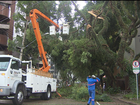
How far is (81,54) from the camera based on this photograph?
1543cm

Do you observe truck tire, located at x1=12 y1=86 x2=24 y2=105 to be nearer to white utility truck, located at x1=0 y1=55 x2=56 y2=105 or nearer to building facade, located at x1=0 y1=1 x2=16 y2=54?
white utility truck, located at x1=0 y1=55 x2=56 y2=105

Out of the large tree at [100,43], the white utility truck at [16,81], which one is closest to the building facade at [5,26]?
the large tree at [100,43]

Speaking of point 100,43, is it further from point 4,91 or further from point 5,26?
point 5,26

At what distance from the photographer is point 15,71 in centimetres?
955

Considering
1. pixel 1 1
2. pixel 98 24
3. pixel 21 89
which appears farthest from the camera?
pixel 1 1

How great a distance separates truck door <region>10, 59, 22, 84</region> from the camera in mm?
9122

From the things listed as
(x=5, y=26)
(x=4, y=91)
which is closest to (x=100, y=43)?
(x=4, y=91)

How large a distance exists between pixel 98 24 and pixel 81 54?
5.53 metres

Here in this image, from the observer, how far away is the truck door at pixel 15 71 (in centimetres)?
912

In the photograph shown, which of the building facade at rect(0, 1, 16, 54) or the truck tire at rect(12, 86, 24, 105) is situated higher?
the building facade at rect(0, 1, 16, 54)

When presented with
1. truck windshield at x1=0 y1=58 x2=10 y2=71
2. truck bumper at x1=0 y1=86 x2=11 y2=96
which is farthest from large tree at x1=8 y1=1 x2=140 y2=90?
truck bumper at x1=0 y1=86 x2=11 y2=96

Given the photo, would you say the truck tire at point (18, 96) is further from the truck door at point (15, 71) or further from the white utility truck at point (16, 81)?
the truck door at point (15, 71)

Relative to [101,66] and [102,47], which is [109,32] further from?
[102,47]

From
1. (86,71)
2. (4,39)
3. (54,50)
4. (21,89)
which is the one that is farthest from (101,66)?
(4,39)
